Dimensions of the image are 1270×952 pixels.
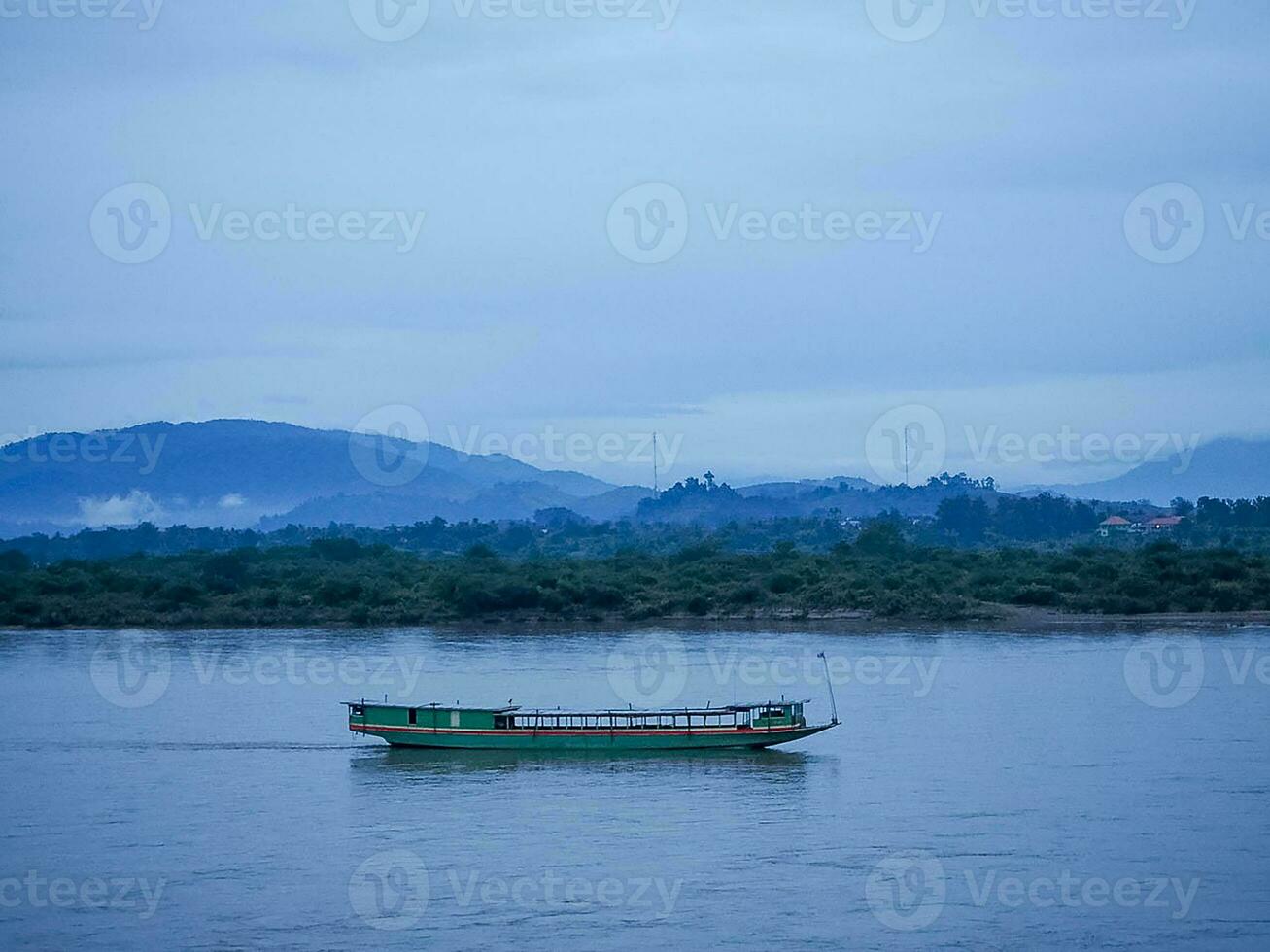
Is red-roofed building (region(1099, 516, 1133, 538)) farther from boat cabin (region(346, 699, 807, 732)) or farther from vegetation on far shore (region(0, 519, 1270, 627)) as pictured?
boat cabin (region(346, 699, 807, 732))

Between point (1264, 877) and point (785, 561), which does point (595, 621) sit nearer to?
point (785, 561)

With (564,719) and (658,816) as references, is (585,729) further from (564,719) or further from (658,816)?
(658,816)

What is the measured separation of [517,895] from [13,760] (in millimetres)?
11997

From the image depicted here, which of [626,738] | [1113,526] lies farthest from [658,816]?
[1113,526]

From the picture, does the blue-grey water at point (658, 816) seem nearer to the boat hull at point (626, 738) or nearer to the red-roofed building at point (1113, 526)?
the boat hull at point (626, 738)

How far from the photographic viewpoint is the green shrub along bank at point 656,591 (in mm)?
49938

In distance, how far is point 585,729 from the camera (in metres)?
27.6

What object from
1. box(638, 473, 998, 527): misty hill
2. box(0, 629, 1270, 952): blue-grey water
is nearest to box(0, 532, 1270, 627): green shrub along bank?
box(0, 629, 1270, 952): blue-grey water

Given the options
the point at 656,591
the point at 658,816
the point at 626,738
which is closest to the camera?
the point at 658,816

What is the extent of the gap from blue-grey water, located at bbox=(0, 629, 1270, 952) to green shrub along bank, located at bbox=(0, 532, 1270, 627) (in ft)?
39.7

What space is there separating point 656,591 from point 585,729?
2600 cm

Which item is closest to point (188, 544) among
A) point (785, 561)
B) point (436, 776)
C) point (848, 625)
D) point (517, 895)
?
point (785, 561)

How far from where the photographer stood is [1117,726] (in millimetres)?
28750

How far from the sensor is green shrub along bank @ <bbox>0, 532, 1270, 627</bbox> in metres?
49.9
